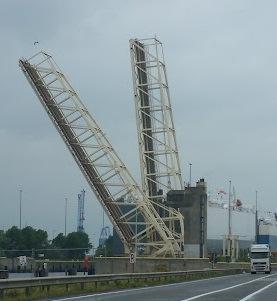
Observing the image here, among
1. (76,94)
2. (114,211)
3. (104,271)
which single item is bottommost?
(104,271)

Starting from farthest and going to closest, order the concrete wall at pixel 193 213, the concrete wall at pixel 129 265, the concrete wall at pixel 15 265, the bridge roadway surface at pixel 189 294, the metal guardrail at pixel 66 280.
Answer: the concrete wall at pixel 193 213 < the concrete wall at pixel 129 265 < the concrete wall at pixel 15 265 < the bridge roadway surface at pixel 189 294 < the metal guardrail at pixel 66 280

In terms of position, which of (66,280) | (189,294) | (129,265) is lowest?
(129,265)

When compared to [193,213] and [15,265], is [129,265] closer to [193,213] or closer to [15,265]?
[15,265]

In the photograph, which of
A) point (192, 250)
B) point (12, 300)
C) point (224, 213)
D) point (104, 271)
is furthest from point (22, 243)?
point (12, 300)

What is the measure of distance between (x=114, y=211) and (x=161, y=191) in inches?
497

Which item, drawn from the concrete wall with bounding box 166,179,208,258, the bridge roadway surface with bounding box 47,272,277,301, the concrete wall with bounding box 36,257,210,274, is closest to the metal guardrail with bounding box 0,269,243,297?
the bridge roadway surface with bounding box 47,272,277,301

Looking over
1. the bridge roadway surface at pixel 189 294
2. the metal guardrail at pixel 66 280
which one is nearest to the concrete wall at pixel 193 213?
the metal guardrail at pixel 66 280

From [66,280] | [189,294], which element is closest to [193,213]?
[189,294]

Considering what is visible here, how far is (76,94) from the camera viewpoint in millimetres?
65062

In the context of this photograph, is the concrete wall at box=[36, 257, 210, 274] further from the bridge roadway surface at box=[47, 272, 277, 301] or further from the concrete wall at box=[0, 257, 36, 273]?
the bridge roadway surface at box=[47, 272, 277, 301]

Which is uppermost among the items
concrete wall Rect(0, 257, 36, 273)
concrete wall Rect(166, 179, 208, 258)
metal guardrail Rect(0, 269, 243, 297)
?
concrete wall Rect(166, 179, 208, 258)

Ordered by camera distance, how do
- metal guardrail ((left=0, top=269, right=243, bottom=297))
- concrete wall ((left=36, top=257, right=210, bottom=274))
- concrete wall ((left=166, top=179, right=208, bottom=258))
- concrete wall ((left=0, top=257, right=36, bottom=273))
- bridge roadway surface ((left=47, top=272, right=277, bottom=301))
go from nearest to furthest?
metal guardrail ((left=0, top=269, right=243, bottom=297)), bridge roadway surface ((left=47, top=272, right=277, bottom=301)), concrete wall ((left=0, top=257, right=36, bottom=273)), concrete wall ((left=36, top=257, right=210, bottom=274)), concrete wall ((left=166, top=179, right=208, bottom=258))

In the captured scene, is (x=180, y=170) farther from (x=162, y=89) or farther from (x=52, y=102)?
(x=52, y=102)

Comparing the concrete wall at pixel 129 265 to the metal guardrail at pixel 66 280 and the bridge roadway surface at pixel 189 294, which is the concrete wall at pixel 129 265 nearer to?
the metal guardrail at pixel 66 280
